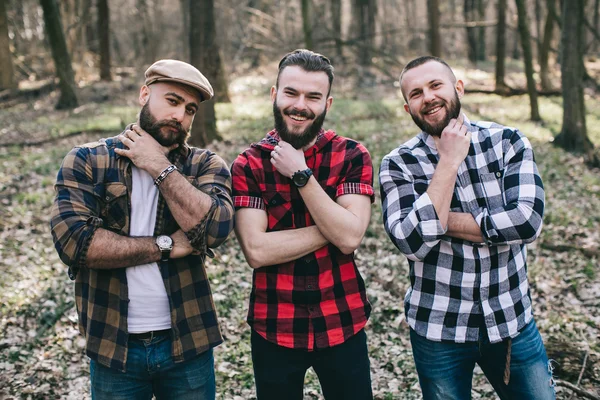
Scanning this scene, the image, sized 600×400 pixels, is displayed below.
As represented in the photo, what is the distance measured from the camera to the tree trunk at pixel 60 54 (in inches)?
669

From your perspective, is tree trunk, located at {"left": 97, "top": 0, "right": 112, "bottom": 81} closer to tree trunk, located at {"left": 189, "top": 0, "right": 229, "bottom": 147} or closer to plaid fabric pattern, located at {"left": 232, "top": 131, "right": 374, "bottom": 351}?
tree trunk, located at {"left": 189, "top": 0, "right": 229, "bottom": 147}

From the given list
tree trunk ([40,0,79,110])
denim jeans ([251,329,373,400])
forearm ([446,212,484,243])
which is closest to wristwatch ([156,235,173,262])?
denim jeans ([251,329,373,400])

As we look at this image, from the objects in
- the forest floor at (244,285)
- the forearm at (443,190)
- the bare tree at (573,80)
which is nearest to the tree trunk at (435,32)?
the forest floor at (244,285)

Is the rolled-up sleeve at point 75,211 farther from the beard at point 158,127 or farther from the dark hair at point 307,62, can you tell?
the dark hair at point 307,62

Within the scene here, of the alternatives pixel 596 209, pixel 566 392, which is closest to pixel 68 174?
pixel 566 392

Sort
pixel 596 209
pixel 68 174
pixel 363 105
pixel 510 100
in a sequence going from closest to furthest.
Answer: pixel 68 174 → pixel 596 209 → pixel 363 105 → pixel 510 100

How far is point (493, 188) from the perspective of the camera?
3.14m

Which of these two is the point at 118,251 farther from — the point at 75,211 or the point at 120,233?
the point at 75,211

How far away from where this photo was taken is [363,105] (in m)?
18.9

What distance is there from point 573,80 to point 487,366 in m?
11.8

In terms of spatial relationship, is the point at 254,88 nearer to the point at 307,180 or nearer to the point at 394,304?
the point at 394,304

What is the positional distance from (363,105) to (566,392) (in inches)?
600

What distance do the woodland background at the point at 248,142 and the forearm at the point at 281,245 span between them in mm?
2261

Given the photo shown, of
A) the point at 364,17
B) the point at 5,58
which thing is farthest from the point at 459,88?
the point at 364,17
